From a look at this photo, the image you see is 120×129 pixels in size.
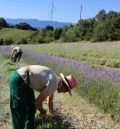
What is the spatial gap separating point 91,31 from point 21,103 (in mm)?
59858

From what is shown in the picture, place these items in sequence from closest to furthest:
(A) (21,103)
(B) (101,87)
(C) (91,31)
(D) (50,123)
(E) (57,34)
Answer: (A) (21,103) < (D) (50,123) < (B) (101,87) < (C) (91,31) < (E) (57,34)

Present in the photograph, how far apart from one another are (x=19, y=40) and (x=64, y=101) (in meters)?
75.2

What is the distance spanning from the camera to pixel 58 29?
78.5 m

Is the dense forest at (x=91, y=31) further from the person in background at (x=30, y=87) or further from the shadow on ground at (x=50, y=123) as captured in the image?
the person in background at (x=30, y=87)

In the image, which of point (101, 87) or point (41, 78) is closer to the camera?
point (41, 78)

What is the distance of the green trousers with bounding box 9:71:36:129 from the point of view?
6000mm

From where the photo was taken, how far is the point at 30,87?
6.10m

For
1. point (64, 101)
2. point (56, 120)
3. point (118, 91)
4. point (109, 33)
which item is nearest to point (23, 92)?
point (56, 120)

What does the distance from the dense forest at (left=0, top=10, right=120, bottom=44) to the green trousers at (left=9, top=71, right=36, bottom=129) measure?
48.7 metres

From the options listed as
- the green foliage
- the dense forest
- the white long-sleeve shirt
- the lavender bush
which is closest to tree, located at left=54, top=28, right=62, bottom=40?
the dense forest

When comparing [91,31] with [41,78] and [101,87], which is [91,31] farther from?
[41,78]

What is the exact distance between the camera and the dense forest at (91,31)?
55.8m

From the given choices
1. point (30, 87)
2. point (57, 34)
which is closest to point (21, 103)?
point (30, 87)

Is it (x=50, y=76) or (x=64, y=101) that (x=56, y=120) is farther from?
(x=64, y=101)
